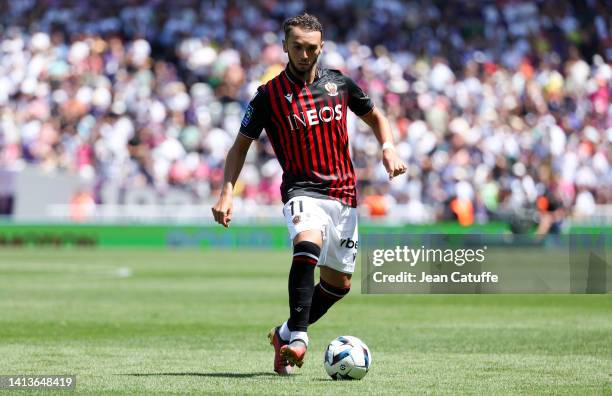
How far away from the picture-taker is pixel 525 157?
29766 mm

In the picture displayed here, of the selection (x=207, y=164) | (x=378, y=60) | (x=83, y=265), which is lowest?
(x=83, y=265)

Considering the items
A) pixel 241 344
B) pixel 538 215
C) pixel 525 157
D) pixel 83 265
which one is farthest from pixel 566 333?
pixel 525 157

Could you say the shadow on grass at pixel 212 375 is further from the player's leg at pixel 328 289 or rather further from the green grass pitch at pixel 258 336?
the player's leg at pixel 328 289

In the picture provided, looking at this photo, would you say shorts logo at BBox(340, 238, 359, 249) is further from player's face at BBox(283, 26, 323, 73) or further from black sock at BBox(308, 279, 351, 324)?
player's face at BBox(283, 26, 323, 73)

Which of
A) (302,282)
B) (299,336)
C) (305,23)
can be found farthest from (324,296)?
(305,23)

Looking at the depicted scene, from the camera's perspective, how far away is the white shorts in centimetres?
827

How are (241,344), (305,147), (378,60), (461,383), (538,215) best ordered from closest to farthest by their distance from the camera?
(461,383)
(305,147)
(241,344)
(538,215)
(378,60)

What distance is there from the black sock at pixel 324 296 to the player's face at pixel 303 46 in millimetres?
1587

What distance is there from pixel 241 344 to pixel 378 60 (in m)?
22.0

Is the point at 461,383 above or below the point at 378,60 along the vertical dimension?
below

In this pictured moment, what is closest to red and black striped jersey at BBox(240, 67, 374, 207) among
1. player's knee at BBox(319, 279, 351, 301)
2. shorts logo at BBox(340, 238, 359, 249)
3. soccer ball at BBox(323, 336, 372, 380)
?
shorts logo at BBox(340, 238, 359, 249)

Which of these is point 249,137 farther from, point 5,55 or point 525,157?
point 5,55

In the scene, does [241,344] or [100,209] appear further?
[100,209]

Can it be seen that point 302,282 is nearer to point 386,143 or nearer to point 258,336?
point 386,143
